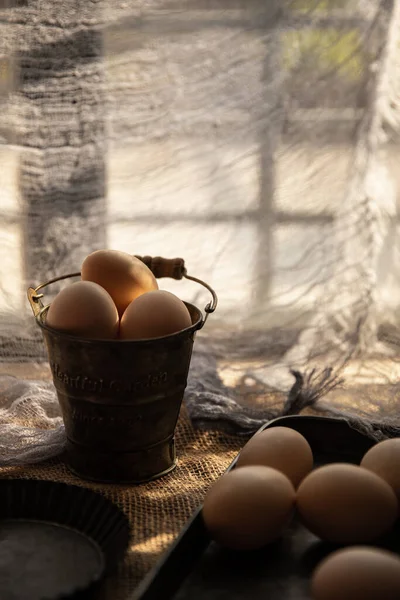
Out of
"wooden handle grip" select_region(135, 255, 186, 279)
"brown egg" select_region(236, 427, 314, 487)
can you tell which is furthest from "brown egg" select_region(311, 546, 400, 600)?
"wooden handle grip" select_region(135, 255, 186, 279)

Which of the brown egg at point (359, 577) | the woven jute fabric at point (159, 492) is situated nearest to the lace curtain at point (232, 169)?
the woven jute fabric at point (159, 492)

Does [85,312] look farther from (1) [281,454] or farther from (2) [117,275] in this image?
(1) [281,454]

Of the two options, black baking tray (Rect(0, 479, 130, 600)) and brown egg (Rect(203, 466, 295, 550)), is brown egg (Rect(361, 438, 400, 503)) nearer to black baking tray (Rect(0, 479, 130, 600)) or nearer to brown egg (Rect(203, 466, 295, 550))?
brown egg (Rect(203, 466, 295, 550))

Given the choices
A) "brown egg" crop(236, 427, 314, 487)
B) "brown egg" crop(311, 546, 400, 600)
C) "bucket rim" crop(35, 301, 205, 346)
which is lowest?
"brown egg" crop(236, 427, 314, 487)

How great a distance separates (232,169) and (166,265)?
272mm

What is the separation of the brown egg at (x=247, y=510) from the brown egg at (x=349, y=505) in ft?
0.08

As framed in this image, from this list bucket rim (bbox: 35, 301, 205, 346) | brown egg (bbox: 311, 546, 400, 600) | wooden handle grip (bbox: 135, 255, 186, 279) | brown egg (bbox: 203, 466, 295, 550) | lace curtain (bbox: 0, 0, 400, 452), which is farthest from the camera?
lace curtain (bbox: 0, 0, 400, 452)

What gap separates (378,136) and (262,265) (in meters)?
0.26

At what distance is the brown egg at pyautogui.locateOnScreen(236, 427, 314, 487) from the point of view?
72 centimetres

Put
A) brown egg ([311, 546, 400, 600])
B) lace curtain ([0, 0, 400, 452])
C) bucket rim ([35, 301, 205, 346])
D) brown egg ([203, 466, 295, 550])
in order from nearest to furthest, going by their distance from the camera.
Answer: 1. brown egg ([311, 546, 400, 600])
2. brown egg ([203, 466, 295, 550])
3. bucket rim ([35, 301, 205, 346])
4. lace curtain ([0, 0, 400, 452])

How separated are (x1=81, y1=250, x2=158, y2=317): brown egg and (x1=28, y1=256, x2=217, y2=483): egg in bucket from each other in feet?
0.25

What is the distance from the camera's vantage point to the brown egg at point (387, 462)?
2.30 ft

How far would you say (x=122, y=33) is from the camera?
1.08 m

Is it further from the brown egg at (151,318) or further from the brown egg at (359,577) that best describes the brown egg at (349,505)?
the brown egg at (151,318)
